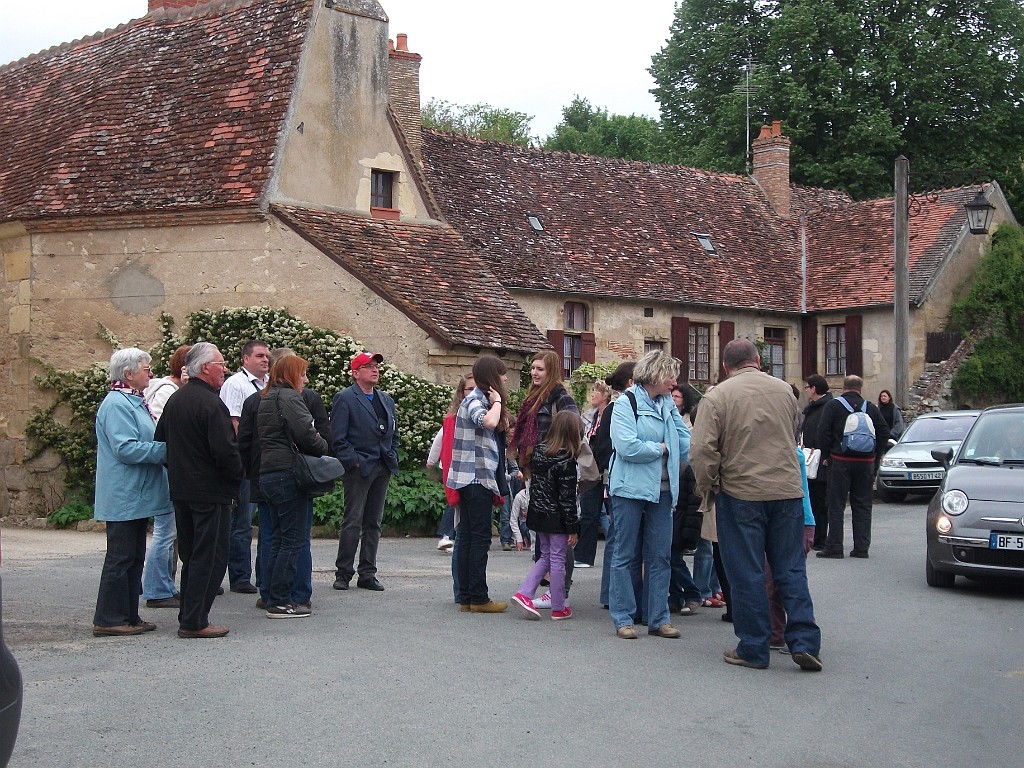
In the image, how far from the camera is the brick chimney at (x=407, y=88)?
90.6 feet

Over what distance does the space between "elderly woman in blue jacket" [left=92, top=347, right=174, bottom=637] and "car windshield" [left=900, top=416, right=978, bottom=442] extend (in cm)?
1676

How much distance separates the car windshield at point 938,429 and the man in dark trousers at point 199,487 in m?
16.6

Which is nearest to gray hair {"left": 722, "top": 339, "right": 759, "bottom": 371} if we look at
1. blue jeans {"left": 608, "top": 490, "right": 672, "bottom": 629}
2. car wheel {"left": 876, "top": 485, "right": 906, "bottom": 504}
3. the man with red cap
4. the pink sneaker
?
blue jeans {"left": 608, "top": 490, "right": 672, "bottom": 629}

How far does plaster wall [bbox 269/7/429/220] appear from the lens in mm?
19141

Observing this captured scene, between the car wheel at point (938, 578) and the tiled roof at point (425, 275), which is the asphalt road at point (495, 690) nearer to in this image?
the car wheel at point (938, 578)

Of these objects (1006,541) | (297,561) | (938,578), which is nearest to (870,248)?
(938,578)

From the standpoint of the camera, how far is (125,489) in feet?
27.8

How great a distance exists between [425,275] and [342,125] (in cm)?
287

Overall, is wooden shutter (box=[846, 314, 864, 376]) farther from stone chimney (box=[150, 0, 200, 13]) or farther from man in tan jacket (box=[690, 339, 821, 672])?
man in tan jacket (box=[690, 339, 821, 672])

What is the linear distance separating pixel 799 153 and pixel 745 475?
35713mm

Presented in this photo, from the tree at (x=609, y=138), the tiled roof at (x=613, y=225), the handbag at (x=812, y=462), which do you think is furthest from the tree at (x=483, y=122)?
the handbag at (x=812, y=462)

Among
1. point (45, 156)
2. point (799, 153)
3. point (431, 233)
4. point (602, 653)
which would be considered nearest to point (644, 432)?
point (602, 653)

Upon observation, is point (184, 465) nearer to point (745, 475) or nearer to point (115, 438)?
point (115, 438)

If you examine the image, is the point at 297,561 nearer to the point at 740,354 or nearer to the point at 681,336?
the point at 740,354
